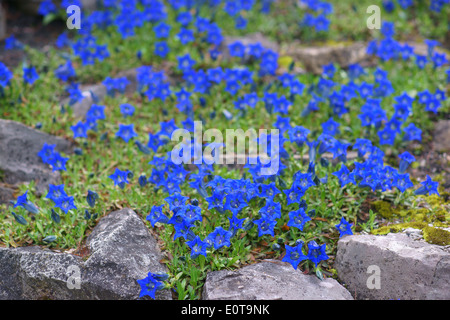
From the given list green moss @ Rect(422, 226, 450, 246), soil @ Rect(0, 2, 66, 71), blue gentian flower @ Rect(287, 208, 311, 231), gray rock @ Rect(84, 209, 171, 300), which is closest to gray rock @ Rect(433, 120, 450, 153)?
green moss @ Rect(422, 226, 450, 246)

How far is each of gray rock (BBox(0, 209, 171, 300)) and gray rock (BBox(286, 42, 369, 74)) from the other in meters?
3.79

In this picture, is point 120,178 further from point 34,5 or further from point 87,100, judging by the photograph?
point 34,5

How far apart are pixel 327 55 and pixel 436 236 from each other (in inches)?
142

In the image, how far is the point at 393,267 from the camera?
3582mm

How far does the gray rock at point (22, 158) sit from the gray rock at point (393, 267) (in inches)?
117

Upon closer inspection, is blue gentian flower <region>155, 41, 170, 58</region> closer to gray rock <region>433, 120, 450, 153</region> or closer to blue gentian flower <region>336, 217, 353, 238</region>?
gray rock <region>433, 120, 450, 153</region>

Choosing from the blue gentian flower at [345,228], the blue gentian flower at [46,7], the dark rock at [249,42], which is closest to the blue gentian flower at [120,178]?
the blue gentian flower at [345,228]

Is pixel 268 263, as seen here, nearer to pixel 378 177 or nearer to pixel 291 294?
pixel 291 294

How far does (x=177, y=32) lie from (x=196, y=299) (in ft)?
15.3

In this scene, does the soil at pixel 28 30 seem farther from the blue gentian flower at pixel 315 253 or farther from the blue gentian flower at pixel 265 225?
the blue gentian flower at pixel 315 253

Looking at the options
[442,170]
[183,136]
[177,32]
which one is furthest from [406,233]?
[177,32]

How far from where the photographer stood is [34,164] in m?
4.95

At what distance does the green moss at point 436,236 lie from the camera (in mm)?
3725

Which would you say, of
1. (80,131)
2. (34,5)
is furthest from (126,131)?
(34,5)
